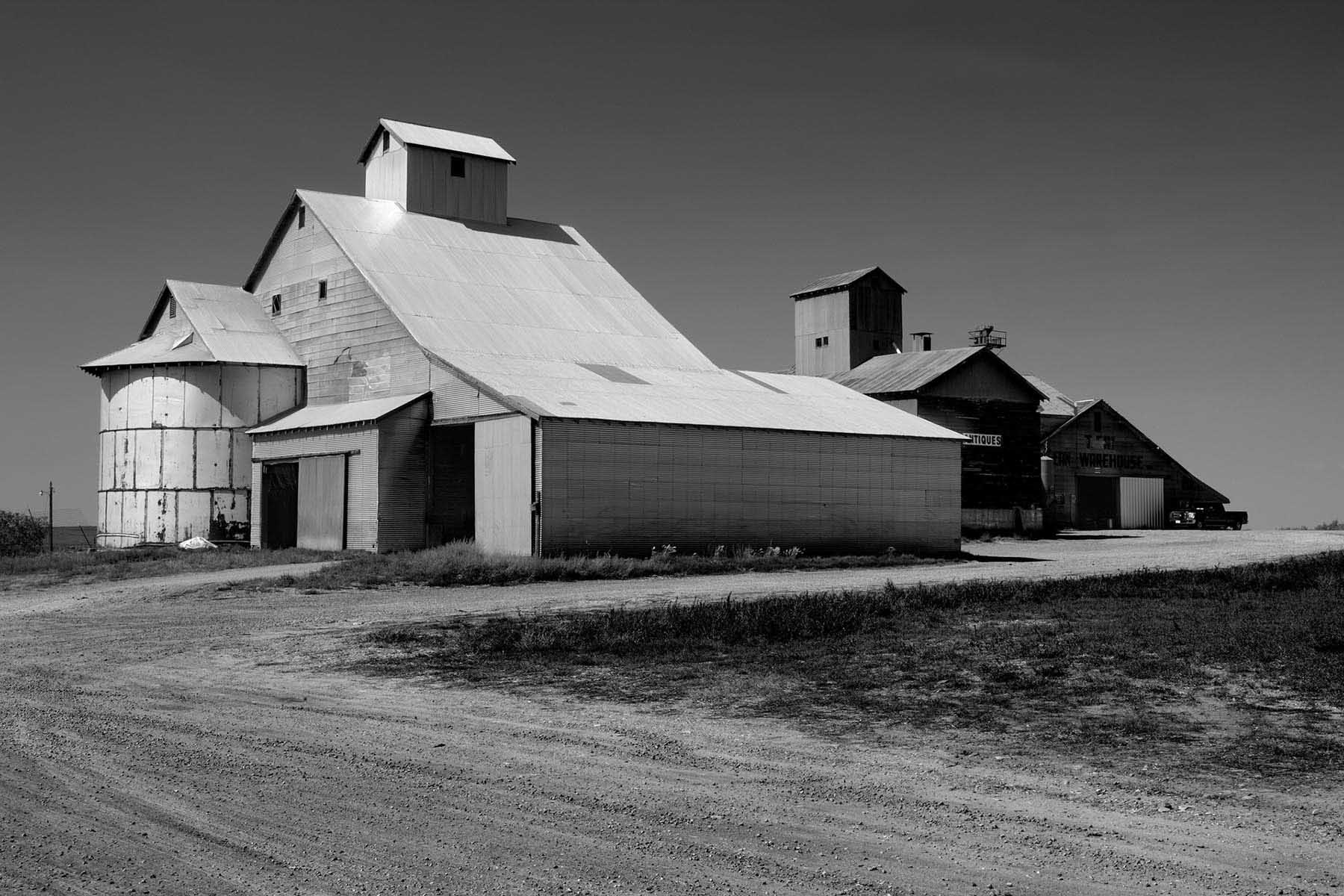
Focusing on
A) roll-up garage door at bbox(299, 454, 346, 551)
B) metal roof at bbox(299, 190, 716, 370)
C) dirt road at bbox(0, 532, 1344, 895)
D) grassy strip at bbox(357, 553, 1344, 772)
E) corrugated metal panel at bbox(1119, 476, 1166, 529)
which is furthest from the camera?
corrugated metal panel at bbox(1119, 476, 1166, 529)

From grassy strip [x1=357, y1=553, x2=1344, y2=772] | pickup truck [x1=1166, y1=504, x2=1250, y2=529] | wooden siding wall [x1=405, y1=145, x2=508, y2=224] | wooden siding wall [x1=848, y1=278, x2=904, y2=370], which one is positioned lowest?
grassy strip [x1=357, y1=553, x2=1344, y2=772]

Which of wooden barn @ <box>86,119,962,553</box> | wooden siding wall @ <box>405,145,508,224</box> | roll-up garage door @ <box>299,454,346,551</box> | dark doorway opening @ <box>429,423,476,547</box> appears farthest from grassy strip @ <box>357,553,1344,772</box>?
wooden siding wall @ <box>405,145,508,224</box>

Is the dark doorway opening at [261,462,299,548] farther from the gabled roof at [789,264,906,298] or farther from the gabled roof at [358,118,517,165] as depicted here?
the gabled roof at [789,264,906,298]

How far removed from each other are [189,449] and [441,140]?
13321mm

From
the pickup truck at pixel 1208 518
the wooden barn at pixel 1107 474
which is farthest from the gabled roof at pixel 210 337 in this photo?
the pickup truck at pixel 1208 518

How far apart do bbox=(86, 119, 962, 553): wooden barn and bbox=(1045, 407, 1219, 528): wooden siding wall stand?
21.3 m

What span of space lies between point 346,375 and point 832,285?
2881 cm

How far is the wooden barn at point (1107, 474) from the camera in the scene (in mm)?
61031

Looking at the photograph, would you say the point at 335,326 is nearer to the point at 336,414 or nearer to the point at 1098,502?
the point at 336,414

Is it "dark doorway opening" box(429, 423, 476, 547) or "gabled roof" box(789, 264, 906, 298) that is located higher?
"gabled roof" box(789, 264, 906, 298)

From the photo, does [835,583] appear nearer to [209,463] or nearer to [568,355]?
[568,355]

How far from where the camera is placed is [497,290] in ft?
131

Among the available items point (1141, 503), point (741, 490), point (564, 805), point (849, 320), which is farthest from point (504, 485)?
point (1141, 503)

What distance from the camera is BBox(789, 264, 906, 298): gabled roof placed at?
6025 centimetres
